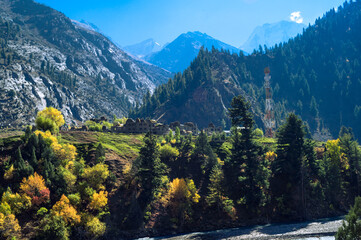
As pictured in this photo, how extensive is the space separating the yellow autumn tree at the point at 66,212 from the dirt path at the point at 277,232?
1853 cm

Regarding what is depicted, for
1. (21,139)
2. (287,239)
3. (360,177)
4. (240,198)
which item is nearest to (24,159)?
(21,139)

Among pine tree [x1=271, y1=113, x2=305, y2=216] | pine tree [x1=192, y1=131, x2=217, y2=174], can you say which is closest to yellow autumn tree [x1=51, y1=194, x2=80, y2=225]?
pine tree [x1=192, y1=131, x2=217, y2=174]

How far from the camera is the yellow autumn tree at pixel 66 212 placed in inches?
1900

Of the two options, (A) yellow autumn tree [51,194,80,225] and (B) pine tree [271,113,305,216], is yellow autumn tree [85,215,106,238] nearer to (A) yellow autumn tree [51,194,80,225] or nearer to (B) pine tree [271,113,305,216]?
(A) yellow autumn tree [51,194,80,225]

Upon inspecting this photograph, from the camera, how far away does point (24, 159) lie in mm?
60719

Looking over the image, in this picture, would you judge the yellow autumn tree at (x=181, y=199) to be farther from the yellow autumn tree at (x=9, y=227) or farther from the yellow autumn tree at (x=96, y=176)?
the yellow autumn tree at (x=9, y=227)

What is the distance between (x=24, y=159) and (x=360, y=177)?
277 feet

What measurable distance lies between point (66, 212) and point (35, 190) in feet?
27.4

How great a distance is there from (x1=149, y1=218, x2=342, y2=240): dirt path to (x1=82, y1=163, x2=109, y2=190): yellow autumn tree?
64.8 feet

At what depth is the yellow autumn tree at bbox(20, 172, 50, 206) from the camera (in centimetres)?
5031

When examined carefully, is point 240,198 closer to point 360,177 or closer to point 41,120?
point 360,177

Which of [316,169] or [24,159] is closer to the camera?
[24,159]

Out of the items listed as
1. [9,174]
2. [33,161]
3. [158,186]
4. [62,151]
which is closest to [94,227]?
[158,186]

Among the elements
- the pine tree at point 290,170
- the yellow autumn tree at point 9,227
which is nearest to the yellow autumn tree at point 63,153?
the yellow autumn tree at point 9,227
